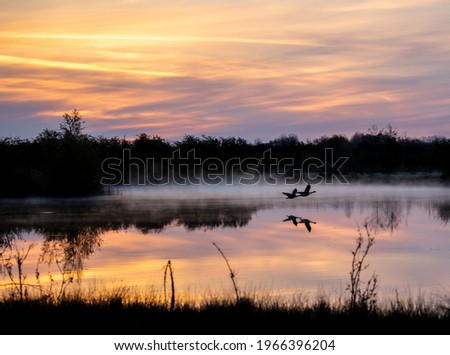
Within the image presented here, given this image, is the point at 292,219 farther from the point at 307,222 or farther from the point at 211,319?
the point at 211,319

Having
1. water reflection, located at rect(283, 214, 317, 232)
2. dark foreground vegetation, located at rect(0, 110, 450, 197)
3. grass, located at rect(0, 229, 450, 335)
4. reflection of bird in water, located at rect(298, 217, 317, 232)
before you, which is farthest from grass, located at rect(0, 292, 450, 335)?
dark foreground vegetation, located at rect(0, 110, 450, 197)

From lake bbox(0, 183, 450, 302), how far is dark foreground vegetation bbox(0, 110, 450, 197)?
24.1 ft

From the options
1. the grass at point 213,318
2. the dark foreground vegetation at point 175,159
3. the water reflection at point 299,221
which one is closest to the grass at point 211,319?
the grass at point 213,318

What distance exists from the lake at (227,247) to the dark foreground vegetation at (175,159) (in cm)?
736

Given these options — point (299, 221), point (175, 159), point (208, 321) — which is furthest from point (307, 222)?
point (175, 159)

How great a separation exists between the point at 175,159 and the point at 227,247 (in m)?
35.6

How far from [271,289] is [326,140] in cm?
6627

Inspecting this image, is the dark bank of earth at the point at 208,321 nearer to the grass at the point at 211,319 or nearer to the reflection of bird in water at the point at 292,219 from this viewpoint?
the grass at the point at 211,319

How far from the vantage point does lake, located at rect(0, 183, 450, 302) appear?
11.0 m

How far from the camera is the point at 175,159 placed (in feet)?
169

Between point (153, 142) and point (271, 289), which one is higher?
point (153, 142)
